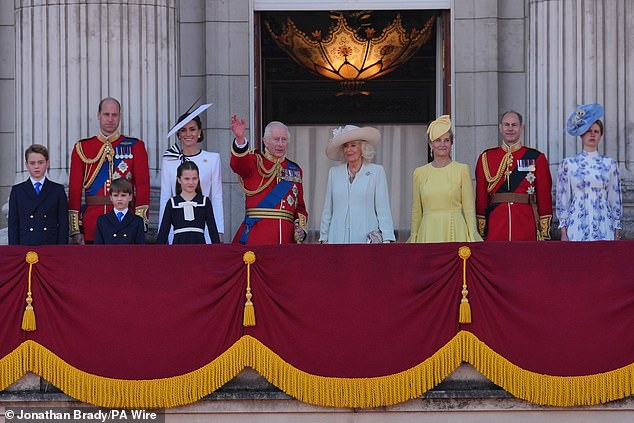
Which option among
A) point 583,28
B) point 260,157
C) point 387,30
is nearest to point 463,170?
point 260,157

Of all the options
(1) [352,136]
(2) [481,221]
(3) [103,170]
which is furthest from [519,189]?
(3) [103,170]

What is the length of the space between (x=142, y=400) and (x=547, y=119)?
5.04 metres

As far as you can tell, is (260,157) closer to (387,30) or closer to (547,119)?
(547,119)

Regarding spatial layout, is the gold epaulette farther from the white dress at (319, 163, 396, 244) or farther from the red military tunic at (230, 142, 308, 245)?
the red military tunic at (230, 142, 308, 245)

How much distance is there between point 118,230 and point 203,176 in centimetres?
94

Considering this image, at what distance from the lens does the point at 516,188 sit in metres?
13.8

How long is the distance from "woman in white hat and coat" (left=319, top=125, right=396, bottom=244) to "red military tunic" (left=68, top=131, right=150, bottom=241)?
158cm

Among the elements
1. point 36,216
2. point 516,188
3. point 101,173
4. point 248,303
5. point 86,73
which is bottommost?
point 248,303

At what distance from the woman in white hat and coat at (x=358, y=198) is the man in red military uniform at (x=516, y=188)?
94 centimetres

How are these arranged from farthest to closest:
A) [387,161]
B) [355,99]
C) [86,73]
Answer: [355,99] < [387,161] < [86,73]

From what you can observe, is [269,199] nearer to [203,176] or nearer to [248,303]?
[203,176]

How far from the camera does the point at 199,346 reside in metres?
12.2

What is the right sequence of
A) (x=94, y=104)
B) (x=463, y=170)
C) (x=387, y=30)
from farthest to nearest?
1. (x=387, y=30)
2. (x=94, y=104)
3. (x=463, y=170)

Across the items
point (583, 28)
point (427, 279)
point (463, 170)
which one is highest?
point (583, 28)
